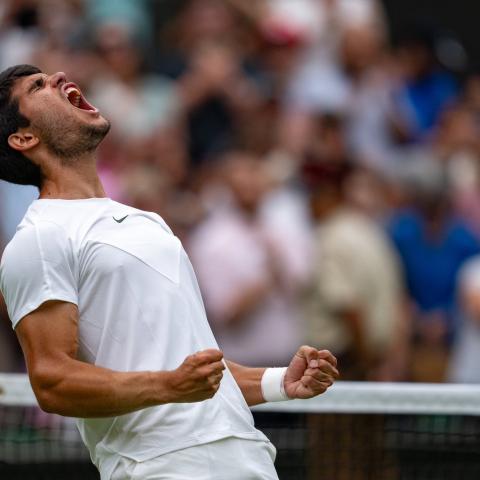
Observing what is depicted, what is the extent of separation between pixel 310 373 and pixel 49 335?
2.92 feet

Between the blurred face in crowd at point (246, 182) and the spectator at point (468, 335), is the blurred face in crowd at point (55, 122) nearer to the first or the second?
the blurred face in crowd at point (246, 182)

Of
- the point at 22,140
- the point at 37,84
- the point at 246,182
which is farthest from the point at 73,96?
the point at 246,182

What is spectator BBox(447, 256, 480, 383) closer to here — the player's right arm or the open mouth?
the open mouth

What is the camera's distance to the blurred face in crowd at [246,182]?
8.75m

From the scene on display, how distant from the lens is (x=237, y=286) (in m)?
8.47

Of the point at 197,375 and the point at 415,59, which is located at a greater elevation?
the point at 197,375

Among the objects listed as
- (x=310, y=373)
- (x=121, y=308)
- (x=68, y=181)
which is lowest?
(x=310, y=373)

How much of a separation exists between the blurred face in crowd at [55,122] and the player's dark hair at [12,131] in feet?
0.06

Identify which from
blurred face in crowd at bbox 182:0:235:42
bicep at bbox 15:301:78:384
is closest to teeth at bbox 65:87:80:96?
bicep at bbox 15:301:78:384

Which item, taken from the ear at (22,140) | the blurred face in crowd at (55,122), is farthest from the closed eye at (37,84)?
the ear at (22,140)

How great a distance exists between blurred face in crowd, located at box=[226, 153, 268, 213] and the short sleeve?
4461 mm

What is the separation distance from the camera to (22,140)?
462 cm

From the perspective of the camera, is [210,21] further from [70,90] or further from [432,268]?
[70,90]

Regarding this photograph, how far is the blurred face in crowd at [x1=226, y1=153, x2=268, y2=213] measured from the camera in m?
8.75
